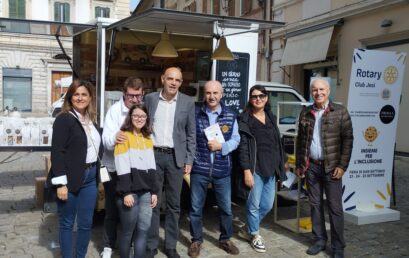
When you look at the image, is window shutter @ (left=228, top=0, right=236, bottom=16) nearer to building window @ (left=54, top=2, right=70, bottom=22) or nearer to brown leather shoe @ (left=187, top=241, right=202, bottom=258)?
building window @ (left=54, top=2, right=70, bottom=22)

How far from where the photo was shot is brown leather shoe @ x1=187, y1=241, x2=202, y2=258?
428cm

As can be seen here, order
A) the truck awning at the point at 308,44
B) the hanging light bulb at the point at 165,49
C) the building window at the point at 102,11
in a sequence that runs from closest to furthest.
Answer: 1. the hanging light bulb at the point at 165,49
2. the truck awning at the point at 308,44
3. the building window at the point at 102,11

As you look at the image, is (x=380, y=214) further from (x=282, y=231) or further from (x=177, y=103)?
(x=177, y=103)

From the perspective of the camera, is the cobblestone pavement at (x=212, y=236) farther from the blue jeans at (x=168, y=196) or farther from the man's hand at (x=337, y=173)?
the man's hand at (x=337, y=173)

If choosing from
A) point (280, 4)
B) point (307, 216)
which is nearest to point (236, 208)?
point (307, 216)

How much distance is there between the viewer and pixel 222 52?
536 cm

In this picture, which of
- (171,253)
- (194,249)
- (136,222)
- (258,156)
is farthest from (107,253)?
(258,156)

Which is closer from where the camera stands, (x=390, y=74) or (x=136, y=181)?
(x=136, y=181)

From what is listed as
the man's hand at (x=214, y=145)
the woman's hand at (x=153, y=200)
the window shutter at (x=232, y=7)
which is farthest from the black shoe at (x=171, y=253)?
the window shutter at (x=232, y=7)

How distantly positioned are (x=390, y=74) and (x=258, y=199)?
2.51 meters

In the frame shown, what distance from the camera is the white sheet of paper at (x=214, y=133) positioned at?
417cm

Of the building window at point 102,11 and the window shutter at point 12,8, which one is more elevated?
the building window at point 102,11

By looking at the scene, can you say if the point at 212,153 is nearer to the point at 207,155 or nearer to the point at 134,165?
the point at 207,155

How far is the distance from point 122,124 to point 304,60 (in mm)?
11229
